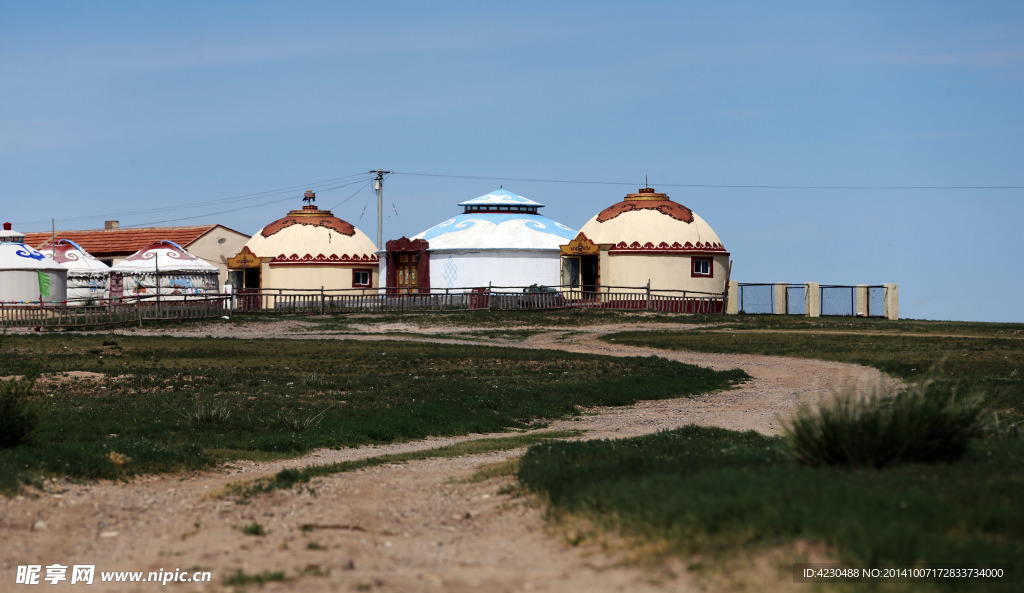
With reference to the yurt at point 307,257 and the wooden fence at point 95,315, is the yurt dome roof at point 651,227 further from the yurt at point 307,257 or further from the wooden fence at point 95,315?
the wooden fence at point 95,315

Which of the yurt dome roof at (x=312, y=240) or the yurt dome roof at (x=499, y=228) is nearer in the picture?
the yurt dome roof at (x=499, y=228)

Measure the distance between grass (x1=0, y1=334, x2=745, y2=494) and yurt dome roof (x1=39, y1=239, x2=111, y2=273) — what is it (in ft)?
84.6

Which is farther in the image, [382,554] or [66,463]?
[66,463]

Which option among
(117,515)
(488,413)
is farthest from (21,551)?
(488,413)

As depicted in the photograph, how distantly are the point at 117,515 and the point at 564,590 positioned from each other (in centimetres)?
537

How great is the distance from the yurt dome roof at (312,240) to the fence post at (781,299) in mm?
24227

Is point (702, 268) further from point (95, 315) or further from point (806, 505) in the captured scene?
point (806, 505)

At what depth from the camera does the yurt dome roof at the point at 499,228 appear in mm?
58125

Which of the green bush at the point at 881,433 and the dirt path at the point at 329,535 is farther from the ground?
the green bush at the point at 881,433

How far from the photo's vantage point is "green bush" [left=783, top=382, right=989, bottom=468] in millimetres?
9789

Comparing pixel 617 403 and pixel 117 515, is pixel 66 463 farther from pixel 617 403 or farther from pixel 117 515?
pixel 617 403

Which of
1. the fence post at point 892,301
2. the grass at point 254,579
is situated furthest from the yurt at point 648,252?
the grass at point 254,579

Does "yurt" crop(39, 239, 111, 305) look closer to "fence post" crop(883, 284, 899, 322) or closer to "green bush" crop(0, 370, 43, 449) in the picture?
"fence post" crop(883, 284, 899, 322)

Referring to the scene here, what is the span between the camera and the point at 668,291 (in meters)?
55.3
